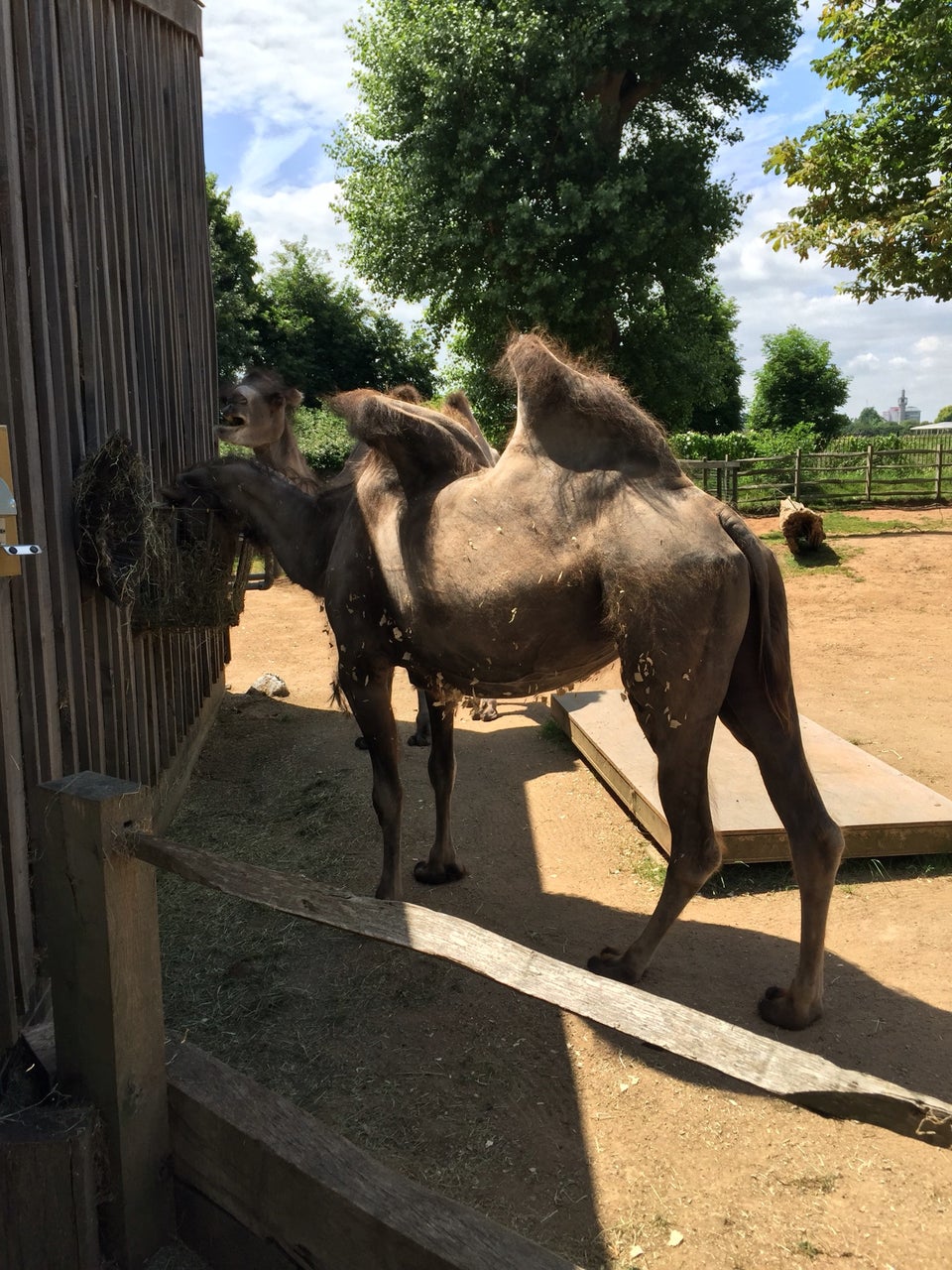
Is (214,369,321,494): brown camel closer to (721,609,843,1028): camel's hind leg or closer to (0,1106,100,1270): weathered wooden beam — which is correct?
(721,609,843,1028): camel's hind leg

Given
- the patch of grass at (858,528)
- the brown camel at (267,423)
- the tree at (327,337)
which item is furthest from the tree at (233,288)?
the brown camel at (267,423)

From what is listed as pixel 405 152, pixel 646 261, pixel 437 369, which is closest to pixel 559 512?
pixel 646 261

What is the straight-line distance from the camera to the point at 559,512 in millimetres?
3113

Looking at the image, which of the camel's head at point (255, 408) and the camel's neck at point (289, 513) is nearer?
the camel's neck at point (289, 513)

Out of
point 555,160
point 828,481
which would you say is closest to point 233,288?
point 555,160

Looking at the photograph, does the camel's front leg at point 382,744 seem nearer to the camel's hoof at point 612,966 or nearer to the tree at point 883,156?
the camel's hoof at point 612,966

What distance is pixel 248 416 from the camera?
6492mm

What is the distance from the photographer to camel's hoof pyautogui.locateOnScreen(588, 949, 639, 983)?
341cm

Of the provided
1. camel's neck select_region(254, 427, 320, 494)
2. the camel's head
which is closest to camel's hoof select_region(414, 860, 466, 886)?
camel's neck select_region(254, 427, 320, 494)

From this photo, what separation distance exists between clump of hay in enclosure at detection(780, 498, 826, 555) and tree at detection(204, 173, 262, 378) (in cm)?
1584

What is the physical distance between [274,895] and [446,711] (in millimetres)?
2463

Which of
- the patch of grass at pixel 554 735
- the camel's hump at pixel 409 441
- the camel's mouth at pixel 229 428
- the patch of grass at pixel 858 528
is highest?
Answer: the camel's mouth at pixel 229 428

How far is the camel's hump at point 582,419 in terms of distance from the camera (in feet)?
10.4

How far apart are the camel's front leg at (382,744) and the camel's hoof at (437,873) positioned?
323mm
